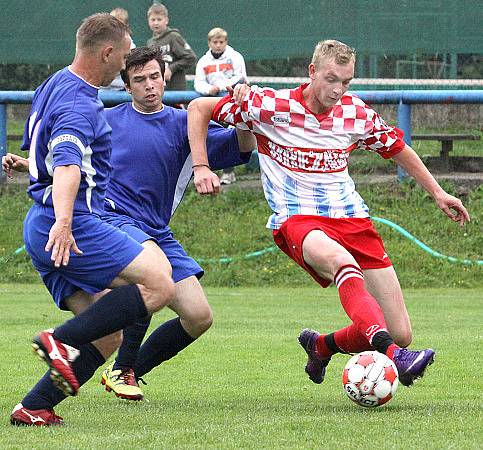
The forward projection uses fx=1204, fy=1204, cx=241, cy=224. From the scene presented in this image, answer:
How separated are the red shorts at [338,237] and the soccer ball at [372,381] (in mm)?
615

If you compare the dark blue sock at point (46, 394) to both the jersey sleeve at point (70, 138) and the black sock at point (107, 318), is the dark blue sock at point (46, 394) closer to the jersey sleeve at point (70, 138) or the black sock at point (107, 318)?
the black sock at point (107, 318)

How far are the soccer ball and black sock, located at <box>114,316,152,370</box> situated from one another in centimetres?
139

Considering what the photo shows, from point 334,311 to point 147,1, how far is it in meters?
6.22

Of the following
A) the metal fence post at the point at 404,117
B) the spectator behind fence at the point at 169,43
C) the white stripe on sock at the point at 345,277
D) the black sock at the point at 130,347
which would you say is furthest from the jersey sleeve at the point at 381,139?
the spectator behind fence at the point at 169,43

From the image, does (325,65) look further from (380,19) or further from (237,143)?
(380,19)

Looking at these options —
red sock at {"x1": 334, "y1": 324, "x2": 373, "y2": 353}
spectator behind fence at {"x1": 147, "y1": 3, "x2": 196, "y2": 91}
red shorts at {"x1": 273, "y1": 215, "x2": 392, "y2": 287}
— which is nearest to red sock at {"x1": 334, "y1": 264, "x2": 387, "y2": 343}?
red shorts at {"x1": 273, "y1": 215, "x2": 392, "y2": 287}

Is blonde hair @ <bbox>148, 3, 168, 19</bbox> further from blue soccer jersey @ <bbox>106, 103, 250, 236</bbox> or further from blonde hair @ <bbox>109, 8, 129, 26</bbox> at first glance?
blue soccer jersey @ <bbox>106, 103, 250, 236</bbox>

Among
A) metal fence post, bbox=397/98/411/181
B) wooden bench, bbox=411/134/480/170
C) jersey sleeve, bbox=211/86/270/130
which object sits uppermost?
jersey sleeve, bbox=211/86/270/130

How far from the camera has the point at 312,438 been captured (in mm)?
4945

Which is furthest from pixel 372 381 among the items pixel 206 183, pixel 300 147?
pixel 300 147

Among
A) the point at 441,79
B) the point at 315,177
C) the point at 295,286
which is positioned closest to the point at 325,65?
the point at 315,177

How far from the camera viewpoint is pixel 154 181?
673 centimetres

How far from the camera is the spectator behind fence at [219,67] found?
46.4 ft

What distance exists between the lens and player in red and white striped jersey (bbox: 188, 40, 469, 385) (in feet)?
21.2
